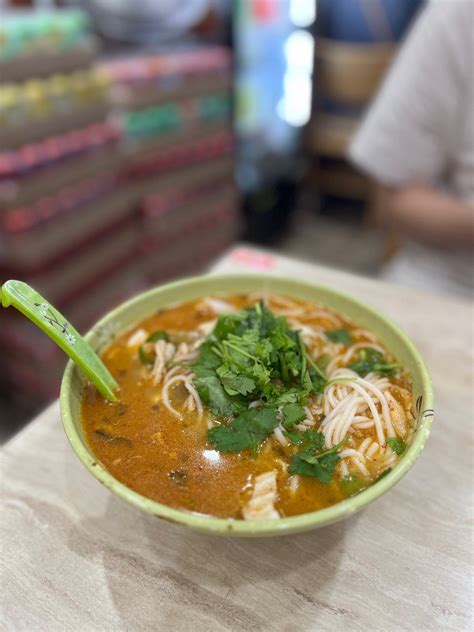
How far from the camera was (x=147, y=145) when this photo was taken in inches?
124

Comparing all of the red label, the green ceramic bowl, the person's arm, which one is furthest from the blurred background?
the green ceramic bowl

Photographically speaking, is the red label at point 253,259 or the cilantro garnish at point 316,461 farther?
the red label at point 253,259

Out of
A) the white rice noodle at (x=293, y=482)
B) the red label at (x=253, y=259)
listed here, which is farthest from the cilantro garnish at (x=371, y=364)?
the red label at (x=253, y=259)

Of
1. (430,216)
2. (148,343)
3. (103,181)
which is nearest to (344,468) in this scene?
(148,343)

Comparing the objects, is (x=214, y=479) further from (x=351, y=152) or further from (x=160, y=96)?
(x=160, y=96)

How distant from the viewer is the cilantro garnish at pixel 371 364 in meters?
1.11

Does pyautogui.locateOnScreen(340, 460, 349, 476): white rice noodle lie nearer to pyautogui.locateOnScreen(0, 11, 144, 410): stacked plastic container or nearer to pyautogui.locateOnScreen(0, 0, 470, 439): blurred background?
pyautogui.locateOnScreen(0, 11, 144, 410): stacked plastic container

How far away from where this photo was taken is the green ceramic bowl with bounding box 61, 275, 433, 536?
30.4 inches

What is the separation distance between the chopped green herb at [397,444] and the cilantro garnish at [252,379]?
17cm

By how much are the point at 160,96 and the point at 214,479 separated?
2717 millimetres

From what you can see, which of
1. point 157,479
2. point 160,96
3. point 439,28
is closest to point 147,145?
point 160,96

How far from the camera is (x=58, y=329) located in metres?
0.95

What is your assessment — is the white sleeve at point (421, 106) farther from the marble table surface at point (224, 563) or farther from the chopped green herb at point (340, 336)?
the marble table surface at point (224, 563)

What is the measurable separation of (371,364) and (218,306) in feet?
1.38
